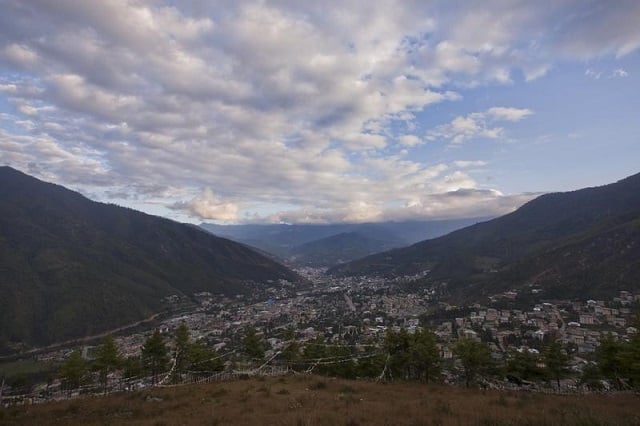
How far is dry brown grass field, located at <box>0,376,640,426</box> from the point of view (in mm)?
10781

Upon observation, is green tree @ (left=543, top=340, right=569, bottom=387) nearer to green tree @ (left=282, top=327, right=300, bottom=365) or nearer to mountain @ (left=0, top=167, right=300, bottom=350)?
green tree @ (left=282, top=327, right=300, bottom=365)

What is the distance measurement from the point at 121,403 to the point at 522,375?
3119 cm

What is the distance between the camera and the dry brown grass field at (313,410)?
10.8m

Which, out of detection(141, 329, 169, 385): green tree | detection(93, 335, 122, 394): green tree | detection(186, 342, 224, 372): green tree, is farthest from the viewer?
detection(186, 342, 224, 372): green tree

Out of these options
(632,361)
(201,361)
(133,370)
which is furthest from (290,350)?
(632,361)

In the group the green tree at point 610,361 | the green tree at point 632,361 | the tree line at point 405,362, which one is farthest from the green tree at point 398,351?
the green tree at point 632,361

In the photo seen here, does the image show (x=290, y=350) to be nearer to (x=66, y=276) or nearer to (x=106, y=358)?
(x=106, y=358)

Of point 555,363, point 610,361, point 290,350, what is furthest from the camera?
point 290,350

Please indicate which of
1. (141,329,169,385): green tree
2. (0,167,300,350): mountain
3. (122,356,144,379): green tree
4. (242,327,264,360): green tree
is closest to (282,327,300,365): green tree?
(242,327,264,360): green tree

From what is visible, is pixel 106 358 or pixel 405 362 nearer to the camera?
pixel 405 362

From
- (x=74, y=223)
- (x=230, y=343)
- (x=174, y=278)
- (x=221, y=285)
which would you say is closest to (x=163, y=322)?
(x=230, y=343)

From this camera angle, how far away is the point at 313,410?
1312 centimetres

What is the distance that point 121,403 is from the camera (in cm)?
1647

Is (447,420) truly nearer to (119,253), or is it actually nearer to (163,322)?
(163,322)
